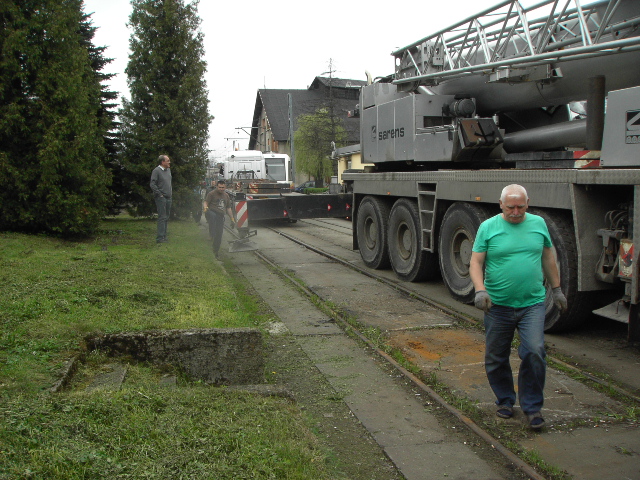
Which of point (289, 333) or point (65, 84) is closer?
point (289, 333)

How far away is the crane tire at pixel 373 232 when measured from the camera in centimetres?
1214

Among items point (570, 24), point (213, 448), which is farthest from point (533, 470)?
point (570, 24)

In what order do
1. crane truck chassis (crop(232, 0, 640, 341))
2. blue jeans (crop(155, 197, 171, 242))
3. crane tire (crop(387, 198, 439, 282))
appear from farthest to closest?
1. blue jeans (crop(155, 197, 171, 242))
2. crane tire (crop(387, 198, 439, 282))
3. crane truck chassis (crop(232, 0, 640, 341))

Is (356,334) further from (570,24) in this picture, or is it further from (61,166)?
(61,166)

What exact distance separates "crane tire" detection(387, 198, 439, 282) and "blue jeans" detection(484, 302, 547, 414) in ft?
18.5

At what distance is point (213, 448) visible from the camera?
3432 mm

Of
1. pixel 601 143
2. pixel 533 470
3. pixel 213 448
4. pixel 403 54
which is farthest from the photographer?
pixel 403 54

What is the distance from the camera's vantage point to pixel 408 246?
11281mm

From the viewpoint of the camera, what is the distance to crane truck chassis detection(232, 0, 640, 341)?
251 inches

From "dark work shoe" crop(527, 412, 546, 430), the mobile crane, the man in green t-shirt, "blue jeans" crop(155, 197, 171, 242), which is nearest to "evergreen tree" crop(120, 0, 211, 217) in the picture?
"blue jeans" crop(155, 197, 171, 242)

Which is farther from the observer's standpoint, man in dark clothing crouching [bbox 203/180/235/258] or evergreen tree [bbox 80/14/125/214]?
evergreen tree [bbox 80/14/125/214]

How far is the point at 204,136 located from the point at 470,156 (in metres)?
12.2

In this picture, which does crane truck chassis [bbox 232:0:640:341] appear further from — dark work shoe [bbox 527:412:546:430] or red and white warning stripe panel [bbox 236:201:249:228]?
red and white warning stripe panel [bbox 236:201:249:228]

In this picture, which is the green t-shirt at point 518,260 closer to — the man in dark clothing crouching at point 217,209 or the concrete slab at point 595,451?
the concrete slab at point 595,451
